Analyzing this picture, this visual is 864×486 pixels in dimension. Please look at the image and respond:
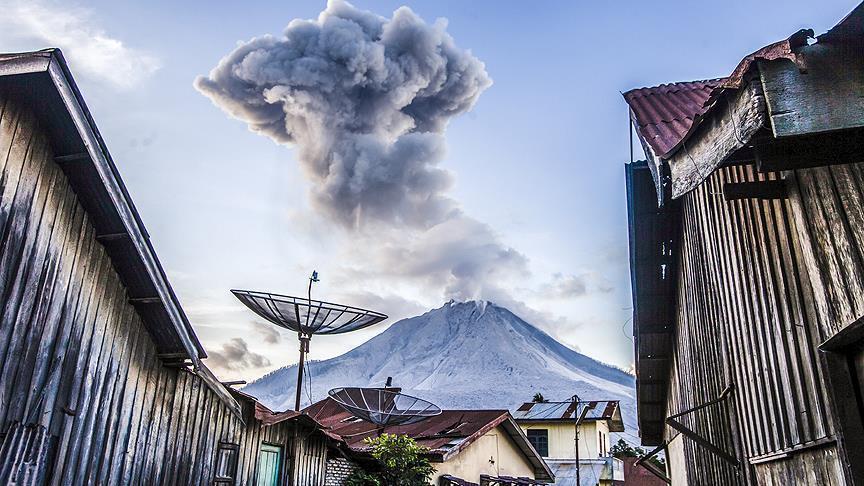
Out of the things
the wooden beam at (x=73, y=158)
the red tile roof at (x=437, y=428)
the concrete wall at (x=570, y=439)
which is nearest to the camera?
the wooden beam at (x=73, y=158)

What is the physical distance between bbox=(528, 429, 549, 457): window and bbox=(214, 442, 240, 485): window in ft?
93.1

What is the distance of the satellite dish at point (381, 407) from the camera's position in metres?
17.8

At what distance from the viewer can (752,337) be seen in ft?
21.1

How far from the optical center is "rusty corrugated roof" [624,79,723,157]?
4949 mm

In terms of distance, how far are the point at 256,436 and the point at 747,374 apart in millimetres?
9608

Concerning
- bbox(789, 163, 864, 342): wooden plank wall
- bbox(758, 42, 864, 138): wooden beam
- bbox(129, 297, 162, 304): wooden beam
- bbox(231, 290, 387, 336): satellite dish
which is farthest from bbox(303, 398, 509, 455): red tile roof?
bbox(758, 42, 864, 138): wooden beam

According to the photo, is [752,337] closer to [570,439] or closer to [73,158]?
[73,158]

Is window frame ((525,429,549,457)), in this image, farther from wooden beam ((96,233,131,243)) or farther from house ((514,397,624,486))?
wooden beam ((96,233,131,243))

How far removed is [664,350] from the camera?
41.4 ft

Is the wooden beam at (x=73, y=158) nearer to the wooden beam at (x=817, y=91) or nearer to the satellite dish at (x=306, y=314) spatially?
the satellite dish at (x=306, y=314)

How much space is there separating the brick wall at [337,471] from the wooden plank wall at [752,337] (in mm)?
9301

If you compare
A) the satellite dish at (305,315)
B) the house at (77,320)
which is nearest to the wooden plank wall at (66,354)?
the house at (77,320)

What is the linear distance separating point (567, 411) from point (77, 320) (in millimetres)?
34089

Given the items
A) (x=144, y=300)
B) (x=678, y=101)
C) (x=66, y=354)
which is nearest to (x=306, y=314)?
(x=144, y=300)
